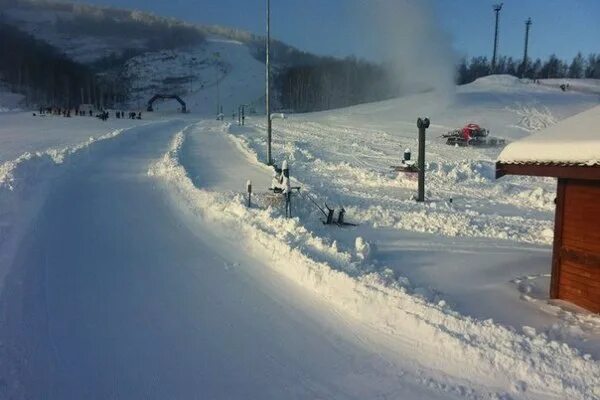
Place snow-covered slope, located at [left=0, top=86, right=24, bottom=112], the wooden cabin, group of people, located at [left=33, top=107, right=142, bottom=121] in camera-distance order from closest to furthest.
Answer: the wooden cabin < group of people, located at [left=33, top=107, right=142, bottom=121] < snow-covered slope, located at [left=0, top=86, right=24, bottom=112]

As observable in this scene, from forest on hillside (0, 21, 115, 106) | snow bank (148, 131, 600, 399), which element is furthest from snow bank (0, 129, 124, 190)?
forest on hillside (0, 21, 115, 106)

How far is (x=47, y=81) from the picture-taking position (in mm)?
115938

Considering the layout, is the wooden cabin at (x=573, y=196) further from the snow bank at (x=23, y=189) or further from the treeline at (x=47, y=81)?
the treeline at (x=47, y=81)

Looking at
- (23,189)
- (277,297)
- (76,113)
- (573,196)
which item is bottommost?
(277,297)

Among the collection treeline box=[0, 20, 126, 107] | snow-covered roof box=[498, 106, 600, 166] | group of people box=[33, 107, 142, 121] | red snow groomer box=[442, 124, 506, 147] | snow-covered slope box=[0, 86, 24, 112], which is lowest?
red snow groomer box=[442, 124, 506, 147]

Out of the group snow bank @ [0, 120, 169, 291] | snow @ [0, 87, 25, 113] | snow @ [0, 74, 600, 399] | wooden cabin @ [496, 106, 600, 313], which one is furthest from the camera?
snow @ [0, 87, 25, 113]

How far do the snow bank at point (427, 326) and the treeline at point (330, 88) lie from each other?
354ft

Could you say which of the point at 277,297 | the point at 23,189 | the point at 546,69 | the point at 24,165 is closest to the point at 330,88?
the point at 546,69

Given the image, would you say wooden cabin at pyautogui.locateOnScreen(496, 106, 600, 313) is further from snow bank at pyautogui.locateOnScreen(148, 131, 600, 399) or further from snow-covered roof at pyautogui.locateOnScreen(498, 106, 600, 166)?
snow bank at pyautogui.locateOnScreen(148, 131, 600, 399)

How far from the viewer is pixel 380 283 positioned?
7.07 meters

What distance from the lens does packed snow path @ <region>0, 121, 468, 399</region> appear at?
16.6 ft

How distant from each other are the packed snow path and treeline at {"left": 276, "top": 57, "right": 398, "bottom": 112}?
10832 centimetres

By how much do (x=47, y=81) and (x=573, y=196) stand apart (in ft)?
416

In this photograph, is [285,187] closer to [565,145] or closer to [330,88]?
[565,145]
